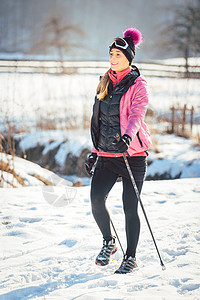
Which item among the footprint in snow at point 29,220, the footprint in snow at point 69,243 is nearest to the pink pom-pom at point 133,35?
the footprint in snow at point 69,243

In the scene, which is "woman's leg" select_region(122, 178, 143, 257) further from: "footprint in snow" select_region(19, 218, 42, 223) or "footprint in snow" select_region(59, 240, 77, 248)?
"footprint in snow" select_region(19, 218, 42, 223)

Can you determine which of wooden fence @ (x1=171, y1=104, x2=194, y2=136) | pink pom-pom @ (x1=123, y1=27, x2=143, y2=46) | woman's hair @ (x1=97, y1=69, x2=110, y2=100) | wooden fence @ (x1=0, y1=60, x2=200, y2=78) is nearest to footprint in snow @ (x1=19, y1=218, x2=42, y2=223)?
woman's hair @ (x1=97, y1=69, x2=110, y2=100)

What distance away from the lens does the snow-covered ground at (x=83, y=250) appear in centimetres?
238

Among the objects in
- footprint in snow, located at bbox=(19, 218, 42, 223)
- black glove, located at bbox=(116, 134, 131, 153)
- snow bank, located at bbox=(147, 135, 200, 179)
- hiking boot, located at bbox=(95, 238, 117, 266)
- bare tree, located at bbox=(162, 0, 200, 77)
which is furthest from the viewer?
bare tree, located at bbox=(162, 0, 200, 77)

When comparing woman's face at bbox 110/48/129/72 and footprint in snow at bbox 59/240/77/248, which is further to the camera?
footprint in snow at bbox 59/240/77/248

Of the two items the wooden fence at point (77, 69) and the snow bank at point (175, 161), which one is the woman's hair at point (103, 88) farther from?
the wooden fence at point (77, 69)

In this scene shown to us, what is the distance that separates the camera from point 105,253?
263 centimetres

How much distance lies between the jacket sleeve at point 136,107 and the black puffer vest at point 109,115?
0.06m

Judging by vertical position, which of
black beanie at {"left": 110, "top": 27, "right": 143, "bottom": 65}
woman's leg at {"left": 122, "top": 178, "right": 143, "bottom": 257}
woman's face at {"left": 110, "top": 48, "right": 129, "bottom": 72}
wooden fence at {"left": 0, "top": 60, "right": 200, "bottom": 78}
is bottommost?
woman's leg at {"left": 122, "top": 178, "right": 143, "bottom": 257}

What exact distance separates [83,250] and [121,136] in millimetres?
1219

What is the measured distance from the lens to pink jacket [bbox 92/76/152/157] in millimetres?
2422

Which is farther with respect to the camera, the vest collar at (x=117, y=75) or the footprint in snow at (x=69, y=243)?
the footprint in snow at (x=69, y=243)

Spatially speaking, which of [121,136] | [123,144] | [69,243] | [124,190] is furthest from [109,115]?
[69,243]

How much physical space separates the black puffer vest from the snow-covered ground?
0.94 m
